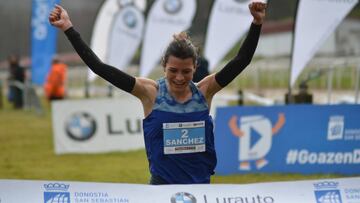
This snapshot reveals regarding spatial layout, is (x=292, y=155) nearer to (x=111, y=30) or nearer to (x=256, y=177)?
(x=256, y=177)

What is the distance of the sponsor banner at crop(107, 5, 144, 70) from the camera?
2202 cm

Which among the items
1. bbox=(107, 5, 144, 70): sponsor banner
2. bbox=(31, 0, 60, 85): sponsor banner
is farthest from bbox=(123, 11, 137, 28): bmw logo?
bbox=(31, 0, 60, 85): sponsor banner

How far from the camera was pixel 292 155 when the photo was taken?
38.6ft

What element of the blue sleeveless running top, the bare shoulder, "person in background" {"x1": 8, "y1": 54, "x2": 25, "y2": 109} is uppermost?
the bare shoulder

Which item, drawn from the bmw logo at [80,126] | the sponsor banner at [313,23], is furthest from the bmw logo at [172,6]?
the sponsor banner at [313,23]

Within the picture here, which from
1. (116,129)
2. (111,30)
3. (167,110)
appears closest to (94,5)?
(111,30)

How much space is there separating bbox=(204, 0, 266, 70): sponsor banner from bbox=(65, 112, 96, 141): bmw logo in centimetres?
455

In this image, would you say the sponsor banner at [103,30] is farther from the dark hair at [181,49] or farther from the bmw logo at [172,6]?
the dark hair at [181,49]

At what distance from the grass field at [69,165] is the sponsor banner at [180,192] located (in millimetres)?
6205

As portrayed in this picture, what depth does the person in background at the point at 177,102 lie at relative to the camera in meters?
4.81

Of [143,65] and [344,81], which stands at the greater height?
[143,65]

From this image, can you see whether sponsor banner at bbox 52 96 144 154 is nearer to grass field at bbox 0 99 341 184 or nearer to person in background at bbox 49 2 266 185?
grass field at bbox 0 99 341 184

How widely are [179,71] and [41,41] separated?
18.4 m

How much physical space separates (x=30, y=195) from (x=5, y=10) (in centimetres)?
4083
